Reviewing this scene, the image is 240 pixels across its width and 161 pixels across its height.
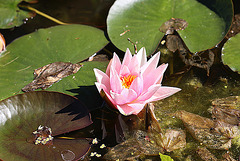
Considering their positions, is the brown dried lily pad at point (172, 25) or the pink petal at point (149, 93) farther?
the brown dried lily pad at point (172, 25)

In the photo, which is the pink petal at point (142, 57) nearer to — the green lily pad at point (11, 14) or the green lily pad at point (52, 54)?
the green lily pad at point (52, 54)

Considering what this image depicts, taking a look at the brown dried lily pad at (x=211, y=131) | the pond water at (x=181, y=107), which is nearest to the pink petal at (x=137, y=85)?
the pond water at (x=181, y=107)

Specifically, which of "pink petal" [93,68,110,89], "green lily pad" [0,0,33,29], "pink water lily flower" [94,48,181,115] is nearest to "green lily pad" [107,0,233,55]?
"pink water lily flower" [94,48,181,115]

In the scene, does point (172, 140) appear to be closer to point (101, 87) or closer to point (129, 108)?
point (129, 108)

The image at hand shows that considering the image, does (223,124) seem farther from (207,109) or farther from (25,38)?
(25,38)

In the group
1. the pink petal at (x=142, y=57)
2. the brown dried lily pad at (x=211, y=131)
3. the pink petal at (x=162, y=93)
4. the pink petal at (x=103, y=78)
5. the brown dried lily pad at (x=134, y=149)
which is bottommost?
the brown dried lily pad at (x=134, y=149)

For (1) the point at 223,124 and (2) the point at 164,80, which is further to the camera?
(2) the point at 164,80

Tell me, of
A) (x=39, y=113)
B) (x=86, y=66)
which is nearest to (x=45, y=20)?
(x=86, y=66)
